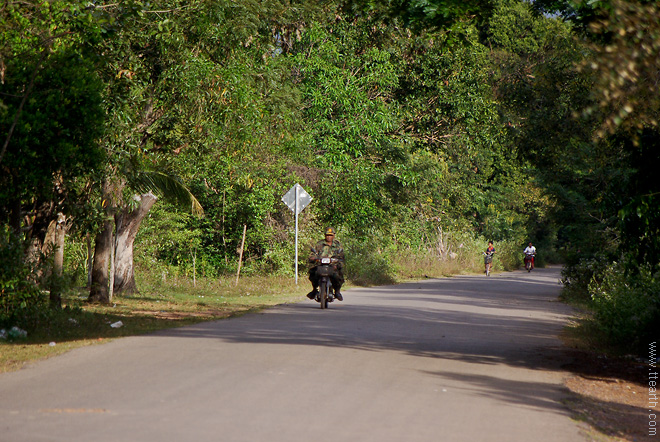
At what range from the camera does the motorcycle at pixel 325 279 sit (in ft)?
68.3

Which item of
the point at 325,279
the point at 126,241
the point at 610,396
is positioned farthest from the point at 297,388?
the point at 126,241

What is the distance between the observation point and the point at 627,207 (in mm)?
10258

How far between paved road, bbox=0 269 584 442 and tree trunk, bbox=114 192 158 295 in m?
8.55

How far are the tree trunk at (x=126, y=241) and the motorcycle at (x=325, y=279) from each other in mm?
5154

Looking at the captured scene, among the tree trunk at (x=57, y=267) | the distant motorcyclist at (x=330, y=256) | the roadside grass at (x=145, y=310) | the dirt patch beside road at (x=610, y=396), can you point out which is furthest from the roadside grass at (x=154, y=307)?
the dirt patch beside road at (x=610, y=396)

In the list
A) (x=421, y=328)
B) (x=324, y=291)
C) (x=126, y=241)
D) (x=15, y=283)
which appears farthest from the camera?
(x=126, y=241)

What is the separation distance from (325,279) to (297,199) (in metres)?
8.18

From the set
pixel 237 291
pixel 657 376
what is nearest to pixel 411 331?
pixel 657 376

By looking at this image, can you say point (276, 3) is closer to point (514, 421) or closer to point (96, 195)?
point (96, 195)

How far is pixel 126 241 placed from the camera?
78.4 ft

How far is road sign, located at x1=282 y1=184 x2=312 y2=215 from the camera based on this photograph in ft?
94.8

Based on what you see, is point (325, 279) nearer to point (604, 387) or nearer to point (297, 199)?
point (297, 199)

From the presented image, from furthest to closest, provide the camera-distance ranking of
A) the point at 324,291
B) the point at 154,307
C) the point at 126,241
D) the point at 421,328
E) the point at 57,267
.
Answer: the point at 126,241
the point at 324,291
the point at 154,307
the point at 421,328
the point at 57,267

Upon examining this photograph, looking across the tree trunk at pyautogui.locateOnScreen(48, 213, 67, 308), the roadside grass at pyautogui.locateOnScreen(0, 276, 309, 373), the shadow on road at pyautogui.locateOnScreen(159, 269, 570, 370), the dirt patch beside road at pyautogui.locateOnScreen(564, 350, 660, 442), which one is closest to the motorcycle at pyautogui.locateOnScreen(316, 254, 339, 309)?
the shadow on road at pyautogui.locateOnScreen(159, 269, 570, 370)
